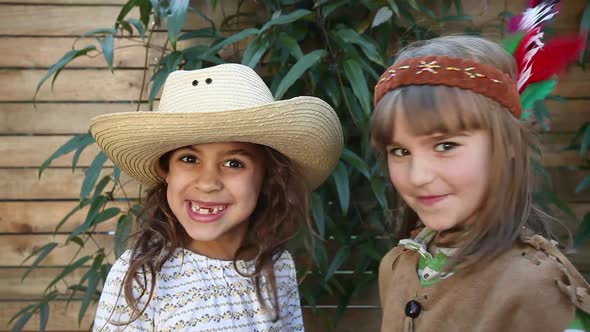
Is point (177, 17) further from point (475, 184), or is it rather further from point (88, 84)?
point (475, 184)

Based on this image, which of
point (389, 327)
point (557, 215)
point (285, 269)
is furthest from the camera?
point (557, 215)

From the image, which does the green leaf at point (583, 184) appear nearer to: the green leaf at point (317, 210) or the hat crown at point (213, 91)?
the green leaf at point (317, 210)

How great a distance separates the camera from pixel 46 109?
8.59 feet

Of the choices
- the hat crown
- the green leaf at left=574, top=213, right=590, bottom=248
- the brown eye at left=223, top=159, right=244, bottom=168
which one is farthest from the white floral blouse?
the green leaf at left=574, top=213, right=590, bottom=248

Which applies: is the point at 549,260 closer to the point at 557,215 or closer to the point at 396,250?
the point at 396,250

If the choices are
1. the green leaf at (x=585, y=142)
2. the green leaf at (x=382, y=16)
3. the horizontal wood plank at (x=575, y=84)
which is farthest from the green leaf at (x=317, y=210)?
the horizontal wood plank at (x=575, y=84)

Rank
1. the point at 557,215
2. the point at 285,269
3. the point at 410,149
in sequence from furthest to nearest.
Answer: the point at 557,215, the point at 285,269, the point at 410,149

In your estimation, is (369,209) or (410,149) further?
(369,209)

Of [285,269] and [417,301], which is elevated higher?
[417,301]

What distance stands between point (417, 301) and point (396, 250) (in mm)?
192

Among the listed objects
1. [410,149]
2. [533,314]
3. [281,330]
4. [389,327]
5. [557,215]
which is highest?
[410,149]

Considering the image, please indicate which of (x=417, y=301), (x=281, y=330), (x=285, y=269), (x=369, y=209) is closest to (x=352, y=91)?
(x=369, y=209)

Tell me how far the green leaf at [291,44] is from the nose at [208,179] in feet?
2.16

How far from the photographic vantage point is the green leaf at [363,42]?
7.03ft
